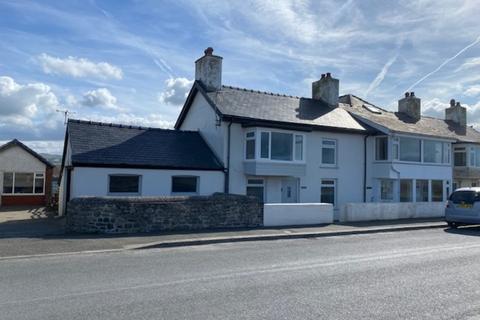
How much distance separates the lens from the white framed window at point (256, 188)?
2155cm

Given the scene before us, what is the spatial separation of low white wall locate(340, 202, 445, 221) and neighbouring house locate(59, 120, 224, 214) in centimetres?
601

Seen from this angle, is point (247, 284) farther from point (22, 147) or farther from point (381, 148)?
point (22, 147)

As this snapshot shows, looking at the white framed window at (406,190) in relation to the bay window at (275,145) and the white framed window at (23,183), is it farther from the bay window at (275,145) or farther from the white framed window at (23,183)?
the white framed window at (23,183)

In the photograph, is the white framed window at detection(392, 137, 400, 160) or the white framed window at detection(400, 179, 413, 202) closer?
the white framed window at detection(392, 137, 400, 160)

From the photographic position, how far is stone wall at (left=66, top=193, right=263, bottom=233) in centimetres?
1346

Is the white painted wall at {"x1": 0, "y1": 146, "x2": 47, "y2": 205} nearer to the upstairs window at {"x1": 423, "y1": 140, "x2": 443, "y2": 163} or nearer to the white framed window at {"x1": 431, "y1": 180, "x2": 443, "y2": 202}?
the upstairs window at {"x1": 423, "y1": 140, "x2": 443, "y2": 163}

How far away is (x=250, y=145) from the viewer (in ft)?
69.8

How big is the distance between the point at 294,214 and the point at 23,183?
69.4ft

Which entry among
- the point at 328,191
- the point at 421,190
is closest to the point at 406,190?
the point at 421,190

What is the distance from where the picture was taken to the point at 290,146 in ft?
71.7

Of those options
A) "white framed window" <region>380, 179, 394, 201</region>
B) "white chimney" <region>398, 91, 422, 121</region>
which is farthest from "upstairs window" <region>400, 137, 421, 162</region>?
"white chimney" <region>398, 91, 422, 121</region>

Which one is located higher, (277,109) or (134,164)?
(277,109)

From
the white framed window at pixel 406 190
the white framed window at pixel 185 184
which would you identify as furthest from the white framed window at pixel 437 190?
the white framed window at pixel 185 184

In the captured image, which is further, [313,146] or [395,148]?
[395,148]
